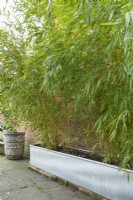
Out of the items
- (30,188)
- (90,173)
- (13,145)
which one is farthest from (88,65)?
(13,145)

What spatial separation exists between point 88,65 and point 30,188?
171 cm

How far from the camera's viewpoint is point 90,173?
2617 millimetres

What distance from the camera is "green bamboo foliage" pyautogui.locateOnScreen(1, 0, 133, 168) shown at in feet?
5.58

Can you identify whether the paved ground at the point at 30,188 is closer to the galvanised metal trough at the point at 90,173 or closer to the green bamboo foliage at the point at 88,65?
the galvanised metal trough at the point at 90,173

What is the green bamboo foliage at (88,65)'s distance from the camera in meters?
1.70

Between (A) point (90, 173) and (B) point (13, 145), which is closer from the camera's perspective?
(A) point (90, 173)

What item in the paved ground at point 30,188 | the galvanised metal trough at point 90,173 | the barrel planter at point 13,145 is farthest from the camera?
the barrel planter at point 13,145

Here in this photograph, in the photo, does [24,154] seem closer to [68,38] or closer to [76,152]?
[76,152]

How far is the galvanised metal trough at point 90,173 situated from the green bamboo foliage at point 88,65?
18 cm

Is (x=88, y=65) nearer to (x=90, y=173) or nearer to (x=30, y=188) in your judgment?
(x=90, y=173)

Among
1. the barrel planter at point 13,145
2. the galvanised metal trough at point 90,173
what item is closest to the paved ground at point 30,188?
the galvanised metal trough at point 90,173

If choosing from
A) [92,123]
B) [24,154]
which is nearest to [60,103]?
[92,123]

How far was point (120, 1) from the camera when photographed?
159cm

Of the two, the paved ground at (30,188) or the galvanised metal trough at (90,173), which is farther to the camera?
the paved ground at (30,188)
